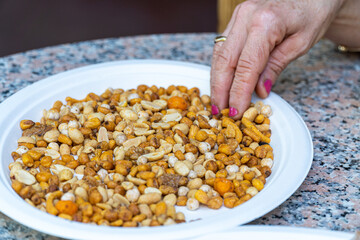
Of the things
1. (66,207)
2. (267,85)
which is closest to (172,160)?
(66,207)

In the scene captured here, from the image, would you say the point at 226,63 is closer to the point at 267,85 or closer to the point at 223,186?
the point at 267,85

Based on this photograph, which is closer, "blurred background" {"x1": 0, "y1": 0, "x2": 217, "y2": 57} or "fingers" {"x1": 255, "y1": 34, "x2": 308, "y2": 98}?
"fingers" {"x1": 255, "y1": 34, "x2": 308, "y2": 98}

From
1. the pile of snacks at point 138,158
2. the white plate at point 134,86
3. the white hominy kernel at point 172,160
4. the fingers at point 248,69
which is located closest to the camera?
the white plate at point 134,86

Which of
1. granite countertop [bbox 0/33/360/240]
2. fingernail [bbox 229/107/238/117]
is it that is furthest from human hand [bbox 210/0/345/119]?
granite countertop [bbox 0/33/360/240]

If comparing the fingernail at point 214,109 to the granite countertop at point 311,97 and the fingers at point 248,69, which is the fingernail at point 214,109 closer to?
the fingers at point 248,69

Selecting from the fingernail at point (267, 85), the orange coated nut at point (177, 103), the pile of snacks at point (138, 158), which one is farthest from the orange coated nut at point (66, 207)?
the fingernail at point (267, 85)

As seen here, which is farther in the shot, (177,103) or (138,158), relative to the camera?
(177,103)

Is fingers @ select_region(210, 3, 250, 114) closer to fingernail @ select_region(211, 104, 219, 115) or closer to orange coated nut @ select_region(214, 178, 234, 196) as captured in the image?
fingernail @ select_region(211, 104, 219, 115)
